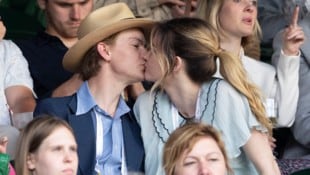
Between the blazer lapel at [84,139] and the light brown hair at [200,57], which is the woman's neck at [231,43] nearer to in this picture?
the light brown hair at [200,57]

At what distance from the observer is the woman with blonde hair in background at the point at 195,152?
16.7 ft

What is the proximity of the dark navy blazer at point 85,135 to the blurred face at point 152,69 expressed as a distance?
0.26 metres

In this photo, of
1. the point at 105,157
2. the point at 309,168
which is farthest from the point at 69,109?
the point at 309,168

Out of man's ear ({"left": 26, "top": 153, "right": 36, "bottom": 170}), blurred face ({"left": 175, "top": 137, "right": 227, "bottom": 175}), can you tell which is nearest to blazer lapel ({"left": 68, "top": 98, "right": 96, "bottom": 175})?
man's ear ({"left": 26, "top": 153, "right": 36, "bottom": 170})

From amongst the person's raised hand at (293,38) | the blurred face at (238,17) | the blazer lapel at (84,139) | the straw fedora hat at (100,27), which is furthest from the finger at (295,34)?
the blazer lapel at (84,139)

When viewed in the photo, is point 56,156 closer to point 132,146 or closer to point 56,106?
point 56,106

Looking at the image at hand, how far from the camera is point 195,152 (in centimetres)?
512

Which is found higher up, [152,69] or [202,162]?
[152,69]

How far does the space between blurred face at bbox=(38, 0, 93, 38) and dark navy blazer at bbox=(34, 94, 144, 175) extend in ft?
2.75

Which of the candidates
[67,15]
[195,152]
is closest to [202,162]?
[195,152]

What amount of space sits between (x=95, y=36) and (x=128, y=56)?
19 cm

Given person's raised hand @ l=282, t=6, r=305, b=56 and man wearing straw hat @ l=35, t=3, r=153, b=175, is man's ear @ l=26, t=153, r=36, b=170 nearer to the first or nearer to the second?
man wearing straw hat @ l=35, t=3, r=153, b=175

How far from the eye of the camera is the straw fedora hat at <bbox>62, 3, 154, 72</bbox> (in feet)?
18.9

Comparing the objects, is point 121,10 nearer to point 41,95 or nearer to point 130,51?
point 130,51
